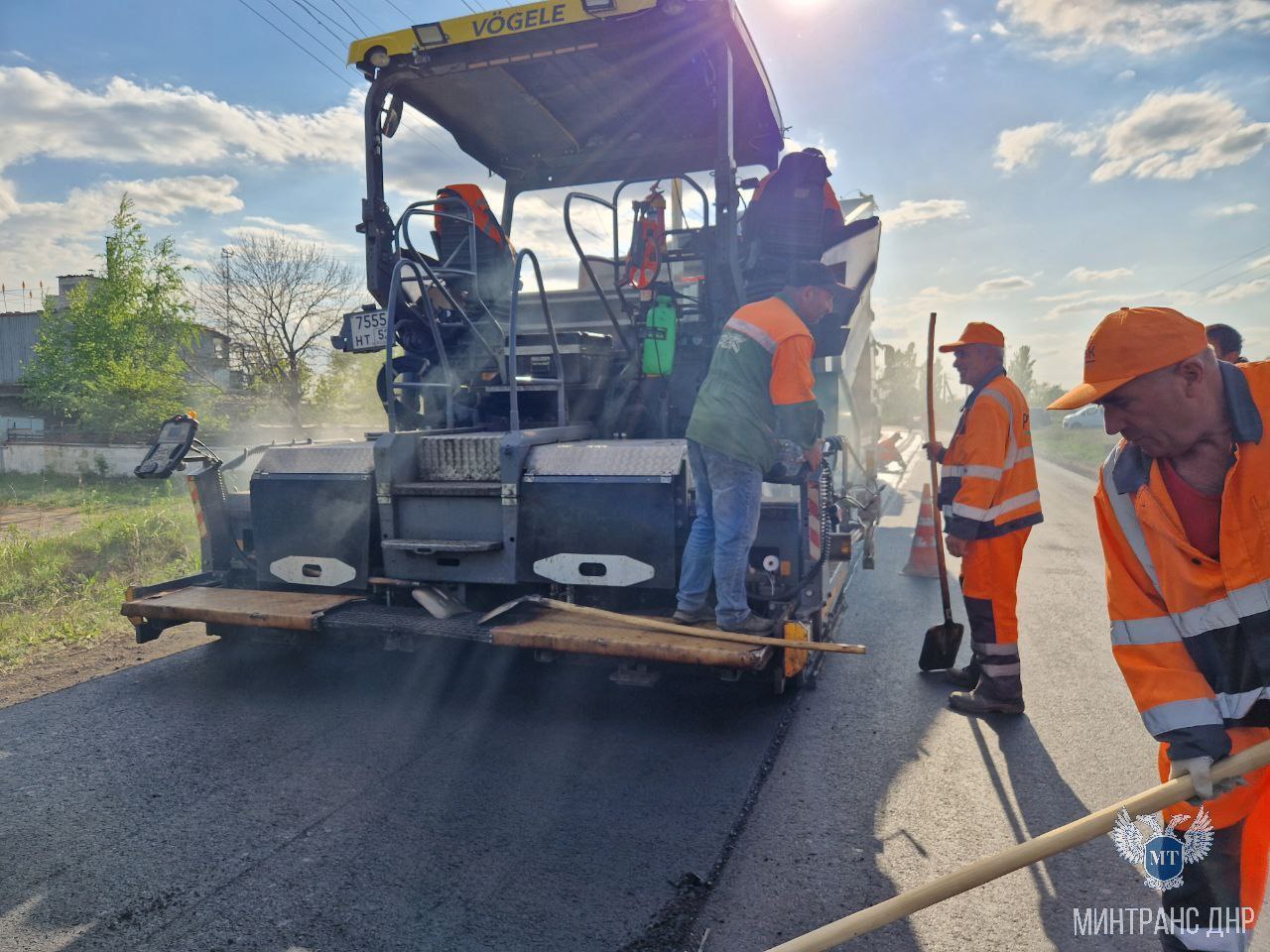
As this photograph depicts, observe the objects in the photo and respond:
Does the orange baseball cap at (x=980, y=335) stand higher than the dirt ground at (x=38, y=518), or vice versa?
the orange baseball cap at (x=980, y=335)

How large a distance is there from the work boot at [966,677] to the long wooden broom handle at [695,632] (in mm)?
1215

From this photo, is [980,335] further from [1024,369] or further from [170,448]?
[1024,369]

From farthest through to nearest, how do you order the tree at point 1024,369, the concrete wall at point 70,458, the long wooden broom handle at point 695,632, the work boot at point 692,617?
the tree at point 1024,369 < the concrete wall at point 70,458 < the work boot at point 692,617 < the long wooden broom handle at point 695,632

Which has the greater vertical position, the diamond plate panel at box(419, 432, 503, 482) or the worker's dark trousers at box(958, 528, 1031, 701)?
the diamond plate panel at box(419, 432, 503, 482)

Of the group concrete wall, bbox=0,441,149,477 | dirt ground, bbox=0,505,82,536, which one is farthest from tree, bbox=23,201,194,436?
dirt ground, bbox=0,505,82,536

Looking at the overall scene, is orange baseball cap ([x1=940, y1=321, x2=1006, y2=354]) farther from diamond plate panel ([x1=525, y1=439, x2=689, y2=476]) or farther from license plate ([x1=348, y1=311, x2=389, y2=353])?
license plate ([x1=348, y1=311, x2=389, y2=353])

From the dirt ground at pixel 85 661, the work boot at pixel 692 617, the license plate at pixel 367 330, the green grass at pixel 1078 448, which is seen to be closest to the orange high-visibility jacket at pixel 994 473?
the work boot at pixel 692 617

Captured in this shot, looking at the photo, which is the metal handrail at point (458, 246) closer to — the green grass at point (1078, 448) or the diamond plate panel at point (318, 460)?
the diamond plate panel at point (318, 460)

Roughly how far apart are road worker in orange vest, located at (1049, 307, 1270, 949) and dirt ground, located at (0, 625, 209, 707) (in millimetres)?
5087

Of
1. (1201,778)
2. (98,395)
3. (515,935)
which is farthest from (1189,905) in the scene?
(98,395)

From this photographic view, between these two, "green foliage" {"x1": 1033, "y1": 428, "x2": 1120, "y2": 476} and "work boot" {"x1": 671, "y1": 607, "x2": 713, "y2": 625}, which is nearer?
"work boot" {"x1": 671, "y1": 607, "x2": 713, "y2": 625}

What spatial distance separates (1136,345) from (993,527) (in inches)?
94.9

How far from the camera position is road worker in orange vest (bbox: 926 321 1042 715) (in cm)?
390

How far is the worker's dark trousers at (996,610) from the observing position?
3.88 m
